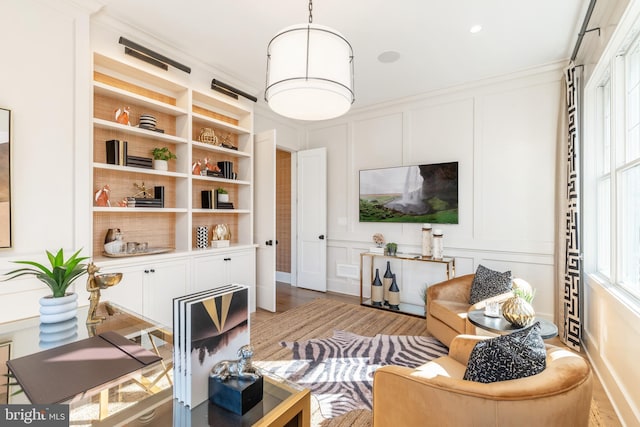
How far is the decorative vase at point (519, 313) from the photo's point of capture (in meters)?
2.11

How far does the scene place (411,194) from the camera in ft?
13.7

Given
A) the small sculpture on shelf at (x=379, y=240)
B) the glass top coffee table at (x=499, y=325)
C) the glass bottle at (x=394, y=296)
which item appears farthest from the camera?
the small sculpture on shelf at (x=379, y=240)

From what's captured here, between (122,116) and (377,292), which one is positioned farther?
(377,292)

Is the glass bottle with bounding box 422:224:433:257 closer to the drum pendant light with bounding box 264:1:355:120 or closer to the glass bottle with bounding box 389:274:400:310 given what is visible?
the glass bottle with bounding box 389:274:400:310

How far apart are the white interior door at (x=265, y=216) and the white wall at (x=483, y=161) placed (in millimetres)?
1408

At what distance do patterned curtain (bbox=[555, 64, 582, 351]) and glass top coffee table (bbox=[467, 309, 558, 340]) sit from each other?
3.43 feet

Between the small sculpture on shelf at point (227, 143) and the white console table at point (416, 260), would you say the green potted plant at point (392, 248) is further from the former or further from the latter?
the small sculpture on shelf at point (227, 143)

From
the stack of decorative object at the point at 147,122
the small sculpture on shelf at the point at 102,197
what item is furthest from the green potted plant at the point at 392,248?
the small sculpture on shelf at the point at 102,197

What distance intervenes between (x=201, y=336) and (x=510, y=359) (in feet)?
4.02

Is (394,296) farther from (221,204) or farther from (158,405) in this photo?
(158,405)

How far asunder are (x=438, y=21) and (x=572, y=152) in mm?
1854

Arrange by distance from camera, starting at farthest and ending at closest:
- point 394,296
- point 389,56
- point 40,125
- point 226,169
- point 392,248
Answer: point 392,248, point 394,296, point 226,169, point 389,56, point 40,125

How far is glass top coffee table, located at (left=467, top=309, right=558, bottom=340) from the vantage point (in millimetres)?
2041

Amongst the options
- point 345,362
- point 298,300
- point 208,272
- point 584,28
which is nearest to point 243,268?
point 208,272
